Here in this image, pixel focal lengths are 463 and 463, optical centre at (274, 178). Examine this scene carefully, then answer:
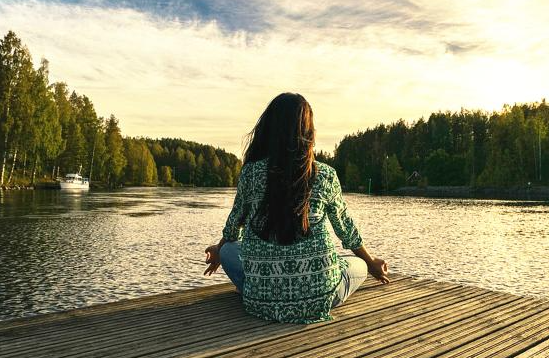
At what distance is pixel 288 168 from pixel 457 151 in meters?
159

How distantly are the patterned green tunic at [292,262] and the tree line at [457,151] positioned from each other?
341 ft

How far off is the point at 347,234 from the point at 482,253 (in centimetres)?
1623

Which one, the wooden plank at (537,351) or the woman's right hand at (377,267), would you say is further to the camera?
the woman's right hand at (377,267)

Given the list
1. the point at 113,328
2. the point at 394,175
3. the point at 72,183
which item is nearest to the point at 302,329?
the point at 113,328

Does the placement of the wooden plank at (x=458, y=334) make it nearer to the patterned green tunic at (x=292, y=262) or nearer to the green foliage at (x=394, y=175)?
the patterned green tunic at (x=292, y=262)

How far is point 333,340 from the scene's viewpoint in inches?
163

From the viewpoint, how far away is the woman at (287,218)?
421 centimetres

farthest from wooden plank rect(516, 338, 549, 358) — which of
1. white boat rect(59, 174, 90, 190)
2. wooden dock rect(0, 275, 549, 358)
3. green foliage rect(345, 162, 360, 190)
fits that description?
green foliage rect(345, 162, 360, 190)

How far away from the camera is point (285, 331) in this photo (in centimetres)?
430

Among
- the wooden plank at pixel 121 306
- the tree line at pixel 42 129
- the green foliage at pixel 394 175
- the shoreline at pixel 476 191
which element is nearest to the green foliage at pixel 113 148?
the tree line at pixel 42 129

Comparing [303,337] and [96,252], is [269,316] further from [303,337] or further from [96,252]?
[96,252]

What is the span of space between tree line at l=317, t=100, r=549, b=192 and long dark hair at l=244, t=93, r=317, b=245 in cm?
10424

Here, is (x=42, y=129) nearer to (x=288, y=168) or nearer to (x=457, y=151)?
(x=288, y=168)

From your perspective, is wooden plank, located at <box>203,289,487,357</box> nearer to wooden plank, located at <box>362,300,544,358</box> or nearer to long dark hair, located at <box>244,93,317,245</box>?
wooden plank, located at <box>362,300,544,358</box>
